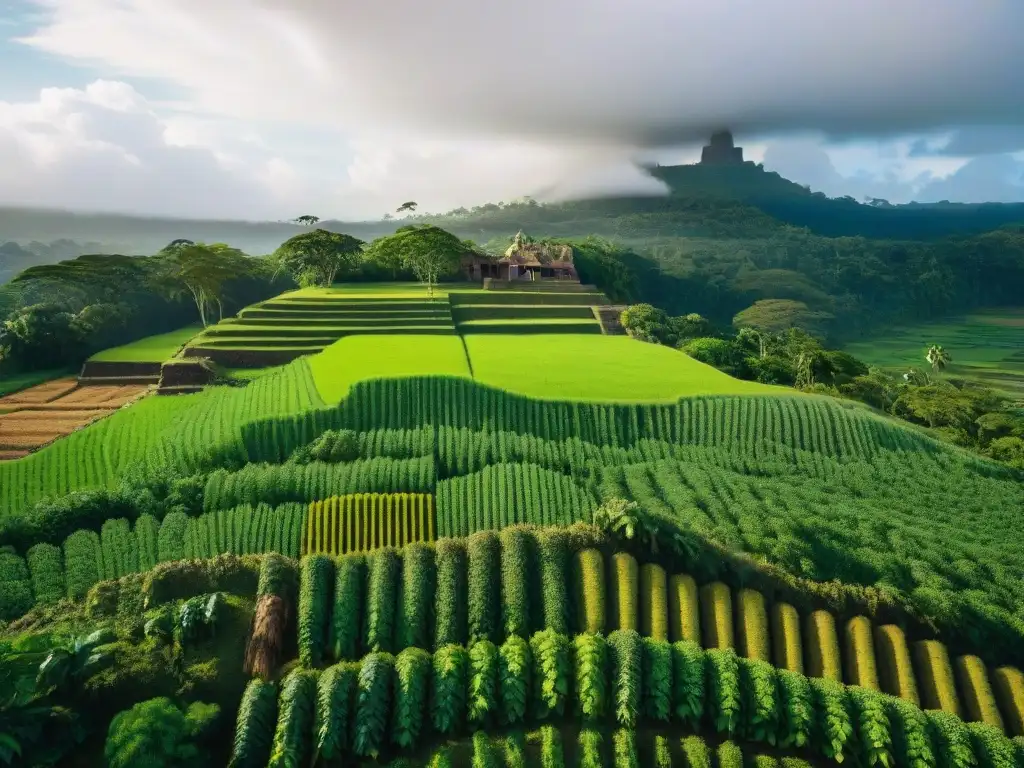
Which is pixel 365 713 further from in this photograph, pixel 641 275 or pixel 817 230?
pixel 817 230

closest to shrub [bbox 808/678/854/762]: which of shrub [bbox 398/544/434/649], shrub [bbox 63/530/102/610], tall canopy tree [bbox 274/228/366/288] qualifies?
shrub [bbox 398/544/434/649]

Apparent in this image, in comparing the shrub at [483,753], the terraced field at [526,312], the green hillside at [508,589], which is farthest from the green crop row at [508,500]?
the terraced field at [526,312]

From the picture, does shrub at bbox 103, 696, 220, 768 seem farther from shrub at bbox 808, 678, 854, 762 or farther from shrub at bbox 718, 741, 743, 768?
shrub at bbox 808, 678, 854, 762

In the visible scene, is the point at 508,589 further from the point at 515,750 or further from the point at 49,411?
the point at 49,411

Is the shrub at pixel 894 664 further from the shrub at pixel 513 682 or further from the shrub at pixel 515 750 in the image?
the shrub at pixel 515 750

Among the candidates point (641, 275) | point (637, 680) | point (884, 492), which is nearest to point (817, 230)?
point (641, 275)

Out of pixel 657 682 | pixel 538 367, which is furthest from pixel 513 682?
pixel 538 367
